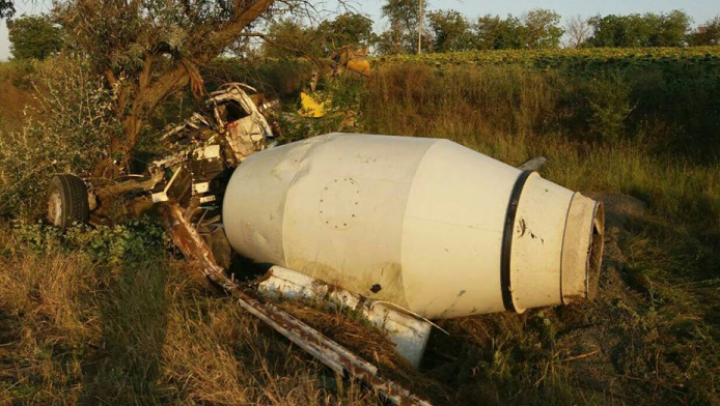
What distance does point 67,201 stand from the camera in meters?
6.57

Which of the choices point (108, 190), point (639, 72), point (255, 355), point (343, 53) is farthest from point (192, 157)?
point (639, 72)

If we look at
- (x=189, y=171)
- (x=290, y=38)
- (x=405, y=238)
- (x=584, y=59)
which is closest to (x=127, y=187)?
(x=189, y=171)

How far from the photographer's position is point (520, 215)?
13.2 feet

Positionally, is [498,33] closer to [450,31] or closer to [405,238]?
[450,31]

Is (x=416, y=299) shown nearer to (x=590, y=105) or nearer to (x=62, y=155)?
(x=62, y=155)

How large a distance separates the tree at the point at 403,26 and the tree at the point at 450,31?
124 cm

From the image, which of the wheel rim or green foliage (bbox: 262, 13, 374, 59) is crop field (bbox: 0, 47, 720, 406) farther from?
green foliage (bbox: 262, 13, 374, 59)

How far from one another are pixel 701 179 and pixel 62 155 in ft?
25.0

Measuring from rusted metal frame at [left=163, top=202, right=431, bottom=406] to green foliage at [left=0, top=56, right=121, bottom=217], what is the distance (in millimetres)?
2683

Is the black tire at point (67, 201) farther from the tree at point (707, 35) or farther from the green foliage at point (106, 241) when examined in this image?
the tree at point (707, 35)

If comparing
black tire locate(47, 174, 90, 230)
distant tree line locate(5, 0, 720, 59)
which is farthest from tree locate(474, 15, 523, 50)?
black tire locate(47, 174, 90, 230)

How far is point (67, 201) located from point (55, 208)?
312 mm

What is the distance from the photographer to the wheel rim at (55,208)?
21.8ft

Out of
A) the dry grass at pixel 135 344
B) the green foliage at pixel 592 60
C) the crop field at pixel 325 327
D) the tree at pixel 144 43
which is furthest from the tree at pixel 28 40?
the dry grass at pixel 135 344
